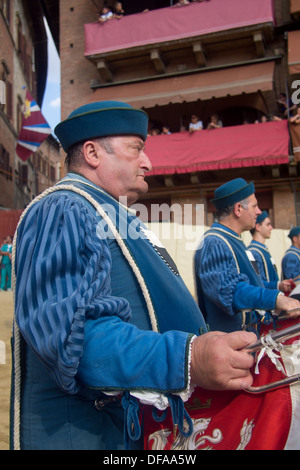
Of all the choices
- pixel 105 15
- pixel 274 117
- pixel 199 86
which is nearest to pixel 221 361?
pixel 274 117

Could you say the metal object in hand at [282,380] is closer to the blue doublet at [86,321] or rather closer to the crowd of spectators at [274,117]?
the blue doublet at [86,321]

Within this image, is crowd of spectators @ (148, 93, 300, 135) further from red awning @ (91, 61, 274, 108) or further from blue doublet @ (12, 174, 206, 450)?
blue doublet @ (12, 174, 206, 450)

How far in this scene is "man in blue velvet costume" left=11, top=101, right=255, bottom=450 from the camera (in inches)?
46.5

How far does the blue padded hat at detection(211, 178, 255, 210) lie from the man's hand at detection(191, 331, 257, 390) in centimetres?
299

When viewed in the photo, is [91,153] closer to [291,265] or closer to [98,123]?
[98,123]

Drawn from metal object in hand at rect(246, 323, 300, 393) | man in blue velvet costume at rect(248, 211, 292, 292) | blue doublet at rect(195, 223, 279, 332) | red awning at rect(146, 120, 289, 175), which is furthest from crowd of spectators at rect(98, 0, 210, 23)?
metal object in hand at rect(246, 323, 300, 393)

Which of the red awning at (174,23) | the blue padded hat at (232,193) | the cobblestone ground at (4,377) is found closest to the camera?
the cobblestone ground at (4,377)

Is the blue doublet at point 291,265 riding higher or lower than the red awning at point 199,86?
lower

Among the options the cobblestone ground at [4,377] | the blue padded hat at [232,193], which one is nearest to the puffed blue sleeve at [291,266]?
the blue padded hat at [232,193]

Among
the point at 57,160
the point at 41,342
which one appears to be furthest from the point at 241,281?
the point at 57,160

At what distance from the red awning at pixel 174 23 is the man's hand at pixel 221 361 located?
1474 cm

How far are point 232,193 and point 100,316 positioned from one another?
2990 millimetres

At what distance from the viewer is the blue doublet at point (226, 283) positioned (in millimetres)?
3318
